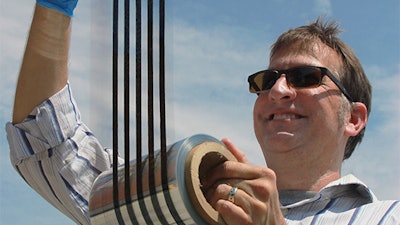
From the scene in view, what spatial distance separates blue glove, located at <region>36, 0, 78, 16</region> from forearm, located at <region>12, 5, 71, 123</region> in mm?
11

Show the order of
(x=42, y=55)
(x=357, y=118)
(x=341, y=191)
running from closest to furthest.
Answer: (x=42, y=55)
(x=341, y=191)
(x=357, y=118)

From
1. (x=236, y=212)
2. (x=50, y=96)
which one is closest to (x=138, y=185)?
(x=236, y=212)

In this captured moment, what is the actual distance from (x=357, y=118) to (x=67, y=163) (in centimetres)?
107

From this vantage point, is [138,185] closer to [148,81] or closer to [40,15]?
[148,81]

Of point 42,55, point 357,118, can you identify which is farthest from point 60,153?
point 357,118

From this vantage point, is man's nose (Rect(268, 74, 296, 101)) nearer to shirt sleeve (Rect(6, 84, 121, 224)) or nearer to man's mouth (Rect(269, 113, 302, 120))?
man's mouth (Rect(269, 113, 302, 120))

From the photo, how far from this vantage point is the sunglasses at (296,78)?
246 cm

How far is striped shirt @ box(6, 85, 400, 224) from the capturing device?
216cm

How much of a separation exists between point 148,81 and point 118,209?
0.96 feet

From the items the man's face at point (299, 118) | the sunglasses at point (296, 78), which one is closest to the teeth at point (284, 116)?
the man's face at point (299, 118)

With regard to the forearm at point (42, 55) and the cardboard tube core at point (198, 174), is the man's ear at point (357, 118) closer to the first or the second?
the forearm at point (42, 55)

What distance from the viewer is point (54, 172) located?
2.19 meters

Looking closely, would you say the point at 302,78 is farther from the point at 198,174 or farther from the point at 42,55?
the point at 198,174

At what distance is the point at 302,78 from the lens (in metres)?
2.47
